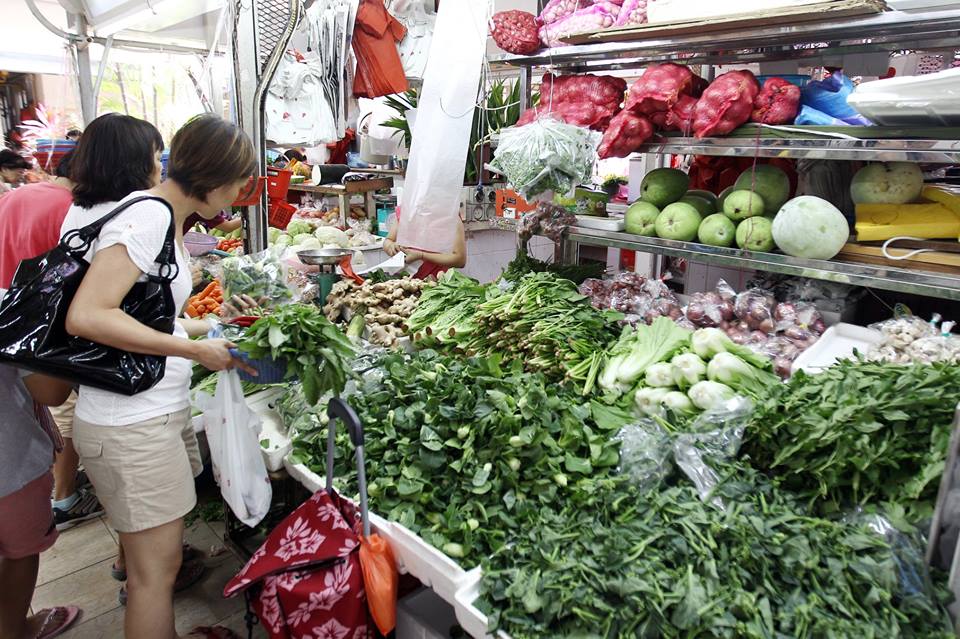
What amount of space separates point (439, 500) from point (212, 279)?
3565 mm

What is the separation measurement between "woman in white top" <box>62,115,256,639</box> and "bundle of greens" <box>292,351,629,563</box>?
53cm

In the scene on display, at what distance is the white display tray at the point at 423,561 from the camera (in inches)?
66.0

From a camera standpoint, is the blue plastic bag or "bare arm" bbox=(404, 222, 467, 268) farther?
"bare arm" bbox=(404, 222, 467, 268)

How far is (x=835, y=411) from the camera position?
1.71 meters

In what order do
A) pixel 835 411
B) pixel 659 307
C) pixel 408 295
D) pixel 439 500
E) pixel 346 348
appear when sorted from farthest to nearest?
pixel 408 295
pixel 659 307
pixel 346 348
pixel 439 500
pixel 835 411

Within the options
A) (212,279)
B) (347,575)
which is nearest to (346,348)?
(347,575)

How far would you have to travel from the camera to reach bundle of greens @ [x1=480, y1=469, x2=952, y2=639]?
139 cm

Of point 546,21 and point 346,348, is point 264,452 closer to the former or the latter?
point 346,348

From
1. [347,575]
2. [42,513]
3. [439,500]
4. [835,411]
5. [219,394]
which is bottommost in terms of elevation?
[42,513]

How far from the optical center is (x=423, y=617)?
203 cm

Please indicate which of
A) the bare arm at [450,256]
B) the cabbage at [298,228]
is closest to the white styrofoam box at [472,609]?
the bare arm at [450,256]

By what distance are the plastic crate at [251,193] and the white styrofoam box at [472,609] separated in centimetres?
266

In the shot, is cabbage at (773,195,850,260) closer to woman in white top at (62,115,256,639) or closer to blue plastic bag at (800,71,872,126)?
blue plastic bag at (800,71,872,126)

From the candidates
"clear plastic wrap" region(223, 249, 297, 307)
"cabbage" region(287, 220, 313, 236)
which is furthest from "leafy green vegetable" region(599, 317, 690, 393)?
"cabbage" region(287, 220, 313, 236)
